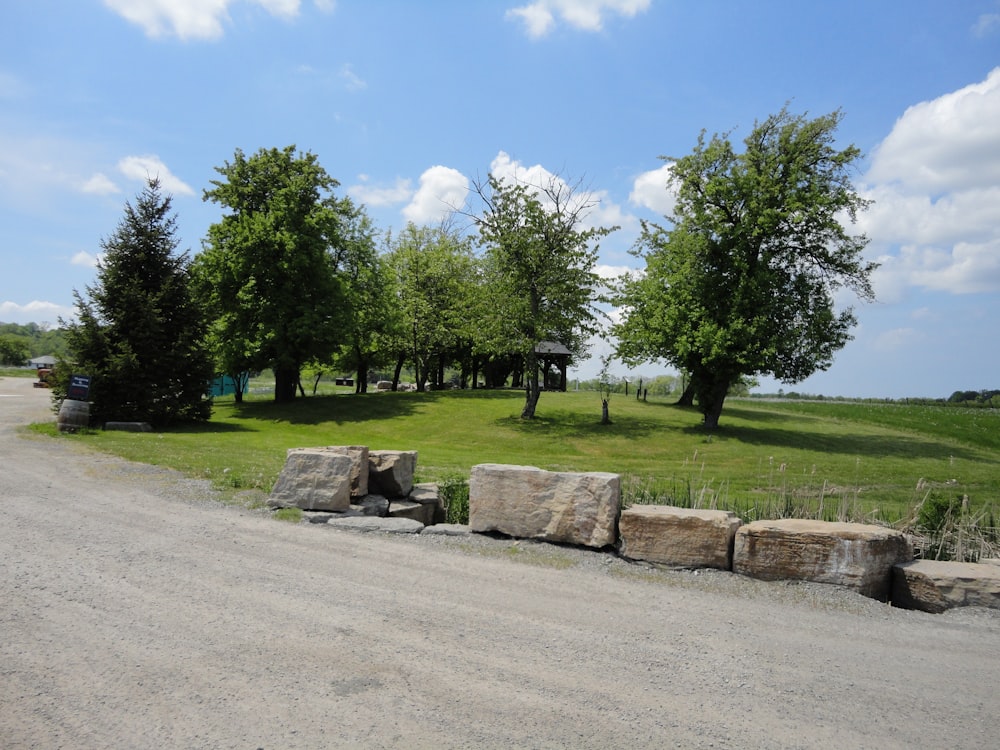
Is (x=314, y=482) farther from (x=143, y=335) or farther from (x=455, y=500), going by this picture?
(x=143, y=335)

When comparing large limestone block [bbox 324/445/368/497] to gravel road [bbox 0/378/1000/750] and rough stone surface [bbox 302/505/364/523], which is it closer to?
rough stone surface [bbox 302/505/364/523]

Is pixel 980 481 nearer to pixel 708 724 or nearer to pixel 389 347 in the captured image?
pixel 708 724

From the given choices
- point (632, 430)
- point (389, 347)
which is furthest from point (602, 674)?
point (389, 347)

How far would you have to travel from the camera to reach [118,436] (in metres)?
20.7

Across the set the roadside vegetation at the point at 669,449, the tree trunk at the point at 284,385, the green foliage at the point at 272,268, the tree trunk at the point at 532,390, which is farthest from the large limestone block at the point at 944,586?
the tree trunk at the point at 284,385

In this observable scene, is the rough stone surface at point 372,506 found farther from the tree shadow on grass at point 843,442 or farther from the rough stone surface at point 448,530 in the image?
the tree shadow on grass at point 843,442

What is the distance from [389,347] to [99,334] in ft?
77.6

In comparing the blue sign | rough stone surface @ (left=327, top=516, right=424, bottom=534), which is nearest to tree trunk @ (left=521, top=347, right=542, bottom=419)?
the blue sign

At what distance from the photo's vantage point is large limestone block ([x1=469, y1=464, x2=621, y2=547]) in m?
8.57

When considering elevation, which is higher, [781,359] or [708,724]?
[781,359]

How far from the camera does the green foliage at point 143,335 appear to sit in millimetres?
24859

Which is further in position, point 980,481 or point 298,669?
point 980,481

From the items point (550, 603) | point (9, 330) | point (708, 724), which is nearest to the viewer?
point (708, 724)

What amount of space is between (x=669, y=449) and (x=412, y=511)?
17924mm
